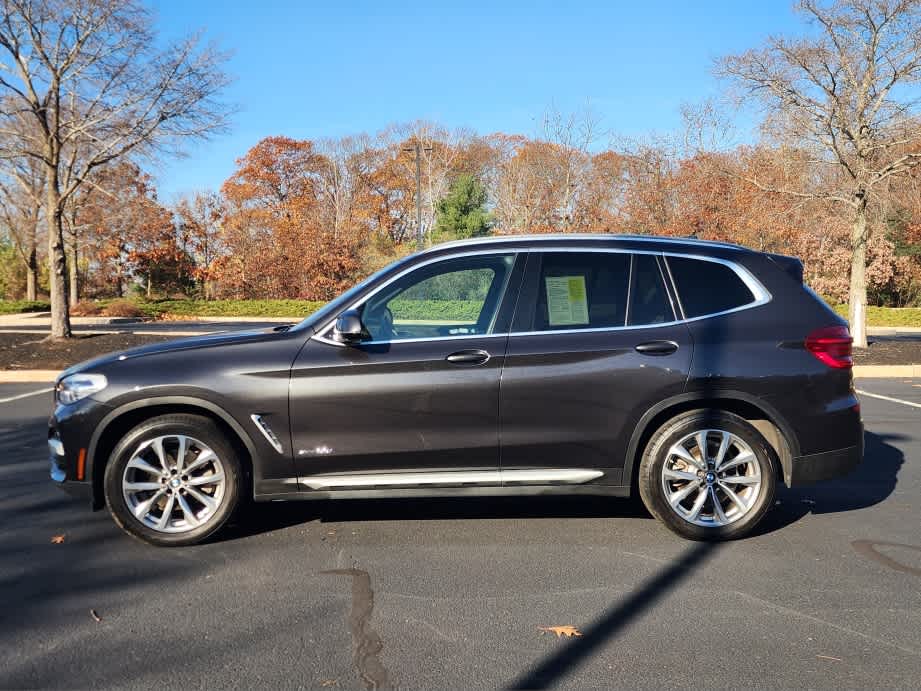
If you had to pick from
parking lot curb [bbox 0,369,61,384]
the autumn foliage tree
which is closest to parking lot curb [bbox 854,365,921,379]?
parking lot curb [bbox 0,369,61,384]

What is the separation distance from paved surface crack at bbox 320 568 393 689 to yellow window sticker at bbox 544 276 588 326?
1923mm

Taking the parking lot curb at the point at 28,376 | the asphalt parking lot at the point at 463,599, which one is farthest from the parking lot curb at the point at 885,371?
the parking lot curb at the point at 28,376

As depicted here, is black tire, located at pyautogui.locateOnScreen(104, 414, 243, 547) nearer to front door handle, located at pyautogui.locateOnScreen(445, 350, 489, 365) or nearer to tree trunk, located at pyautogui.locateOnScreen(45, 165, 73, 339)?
front door handle, located at pyautogui.locateOnScreen(445, 350, 489, 365)

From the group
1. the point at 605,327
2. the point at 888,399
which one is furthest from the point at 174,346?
the point at 888,399

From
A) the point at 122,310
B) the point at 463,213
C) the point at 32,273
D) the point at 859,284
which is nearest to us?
the point at 859,284

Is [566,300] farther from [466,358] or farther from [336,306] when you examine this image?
[336,306]

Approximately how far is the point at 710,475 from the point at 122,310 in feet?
107

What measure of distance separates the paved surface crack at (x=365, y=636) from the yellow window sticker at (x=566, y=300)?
6.31 ft

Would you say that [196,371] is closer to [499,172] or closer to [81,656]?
[81,656]

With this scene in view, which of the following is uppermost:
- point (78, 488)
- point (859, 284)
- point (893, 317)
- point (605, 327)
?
point (859, 284)

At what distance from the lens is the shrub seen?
32.8 m

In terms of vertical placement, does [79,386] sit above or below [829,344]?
below

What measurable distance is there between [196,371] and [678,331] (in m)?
2.97

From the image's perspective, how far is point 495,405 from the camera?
14.9 ft
